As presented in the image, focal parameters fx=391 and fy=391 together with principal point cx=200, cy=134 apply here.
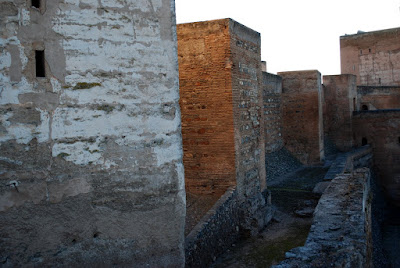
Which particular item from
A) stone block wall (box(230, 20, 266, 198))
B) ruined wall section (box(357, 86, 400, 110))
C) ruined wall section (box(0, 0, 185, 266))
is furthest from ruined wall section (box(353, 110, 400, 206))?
ruined wall section (box(0, 0, 185, 266))

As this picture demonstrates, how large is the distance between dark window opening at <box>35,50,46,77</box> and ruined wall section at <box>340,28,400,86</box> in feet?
99.6

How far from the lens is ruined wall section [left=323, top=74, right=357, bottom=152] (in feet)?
59.7

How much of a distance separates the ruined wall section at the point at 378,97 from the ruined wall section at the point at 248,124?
16.3m

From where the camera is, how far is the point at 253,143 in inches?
307

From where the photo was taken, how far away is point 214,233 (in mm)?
6082

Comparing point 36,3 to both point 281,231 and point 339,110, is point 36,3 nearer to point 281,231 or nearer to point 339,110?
point 281,231

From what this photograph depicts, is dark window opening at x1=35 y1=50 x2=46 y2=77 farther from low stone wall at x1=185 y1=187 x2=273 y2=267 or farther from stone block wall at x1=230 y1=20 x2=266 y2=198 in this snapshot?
stone block wall at x1=230 y1=20 x2=266 y2=198

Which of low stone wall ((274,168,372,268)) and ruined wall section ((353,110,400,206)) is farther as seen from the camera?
ruined wall section ((353,110,400,206))

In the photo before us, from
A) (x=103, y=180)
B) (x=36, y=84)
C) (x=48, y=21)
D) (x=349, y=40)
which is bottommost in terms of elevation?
(x=103, y=180)

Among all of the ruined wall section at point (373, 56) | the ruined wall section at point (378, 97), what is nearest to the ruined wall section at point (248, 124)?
the ruined wall section at point (378, 97)

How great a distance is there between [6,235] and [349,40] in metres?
31.6

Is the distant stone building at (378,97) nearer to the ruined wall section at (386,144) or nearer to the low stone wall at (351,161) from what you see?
the ruined wall section at (386,144)

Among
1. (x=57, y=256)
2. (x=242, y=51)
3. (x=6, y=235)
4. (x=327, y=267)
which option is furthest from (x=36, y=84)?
(x=242, y=51)

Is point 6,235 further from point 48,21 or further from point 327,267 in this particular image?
point 327,267
